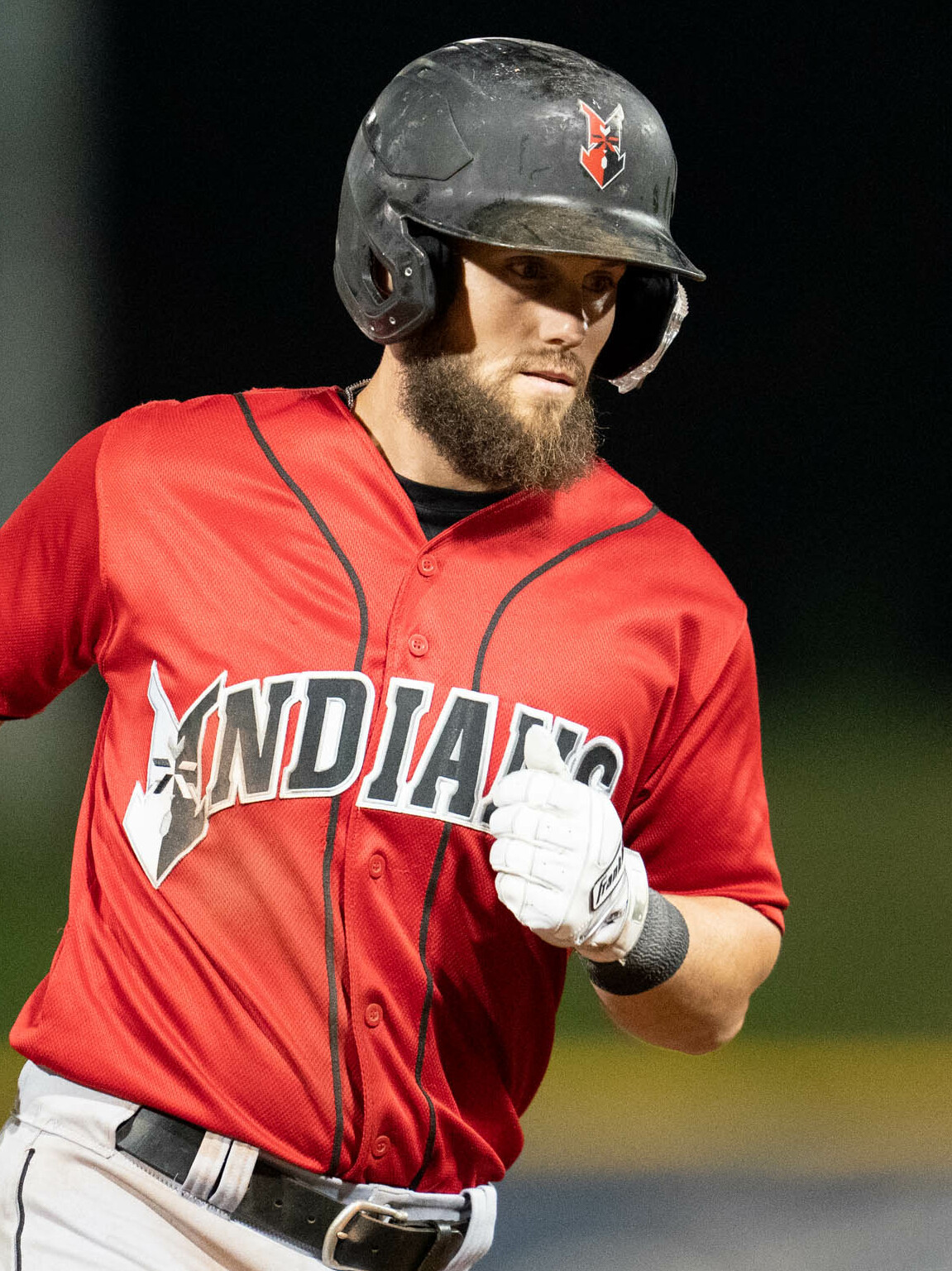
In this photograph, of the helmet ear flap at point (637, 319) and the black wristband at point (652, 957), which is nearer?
the black wristband at point (652, 957)

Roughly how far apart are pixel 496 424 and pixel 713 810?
56 centimetres

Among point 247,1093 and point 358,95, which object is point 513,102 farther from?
point 358,95

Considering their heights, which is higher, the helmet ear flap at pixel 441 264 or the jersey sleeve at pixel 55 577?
the helmet ear flap at pixel 441 264

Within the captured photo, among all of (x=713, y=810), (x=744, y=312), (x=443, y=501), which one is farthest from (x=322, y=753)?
(x=744, y=312)

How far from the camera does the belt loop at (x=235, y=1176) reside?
192cm

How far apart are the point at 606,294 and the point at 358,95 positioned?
4.38m

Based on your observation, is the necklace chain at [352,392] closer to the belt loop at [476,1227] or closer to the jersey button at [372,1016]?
the jersey button at [372,1016]

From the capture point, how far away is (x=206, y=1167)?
192 centimetres

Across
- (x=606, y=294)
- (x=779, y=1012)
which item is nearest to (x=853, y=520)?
(x=779, y=1012)

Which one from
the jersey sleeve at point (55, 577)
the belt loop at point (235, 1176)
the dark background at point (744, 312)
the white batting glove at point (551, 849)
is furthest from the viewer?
the dark background at point (744, 312)

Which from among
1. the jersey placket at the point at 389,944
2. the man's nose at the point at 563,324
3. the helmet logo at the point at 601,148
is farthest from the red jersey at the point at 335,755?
the helmet logo at the point at 601,148

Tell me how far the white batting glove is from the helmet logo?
2.52 ft

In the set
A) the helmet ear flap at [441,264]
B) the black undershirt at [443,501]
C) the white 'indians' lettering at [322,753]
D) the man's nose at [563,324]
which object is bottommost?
the white 'indians' lettering at [322,753]

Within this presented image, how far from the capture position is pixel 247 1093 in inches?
76.4
